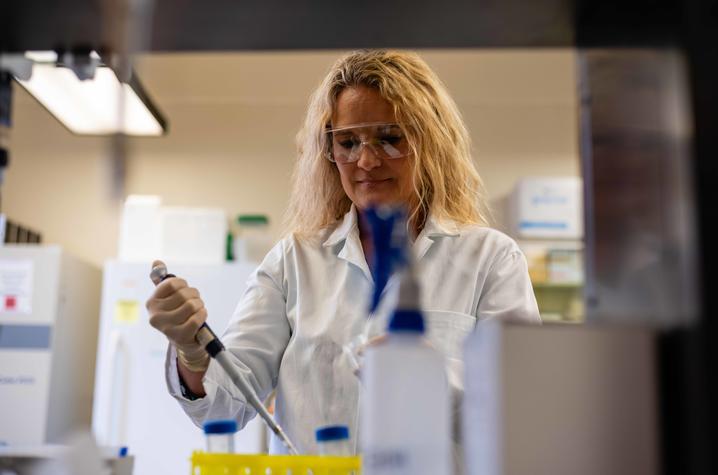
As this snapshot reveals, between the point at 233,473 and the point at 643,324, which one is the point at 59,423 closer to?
the point at 233,473

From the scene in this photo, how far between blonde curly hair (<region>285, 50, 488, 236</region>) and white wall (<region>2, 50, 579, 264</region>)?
2706mm

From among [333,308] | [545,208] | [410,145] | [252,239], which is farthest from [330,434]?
[545,208]

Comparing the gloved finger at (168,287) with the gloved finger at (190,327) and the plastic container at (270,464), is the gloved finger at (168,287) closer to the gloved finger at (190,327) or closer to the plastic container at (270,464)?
the gloved finger at (190,327)

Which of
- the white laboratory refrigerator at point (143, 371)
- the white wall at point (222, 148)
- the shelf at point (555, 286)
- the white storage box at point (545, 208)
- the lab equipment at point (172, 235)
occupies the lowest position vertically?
the white laboratory refrigerator at point (143, 371)

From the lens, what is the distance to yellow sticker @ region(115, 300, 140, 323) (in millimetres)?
3391

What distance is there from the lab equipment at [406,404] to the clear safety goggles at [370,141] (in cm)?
77

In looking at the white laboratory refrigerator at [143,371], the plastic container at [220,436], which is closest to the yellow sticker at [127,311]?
the white laboratory refrigerator at [143,371]

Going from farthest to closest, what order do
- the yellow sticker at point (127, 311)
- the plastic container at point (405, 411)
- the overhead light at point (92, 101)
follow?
the yellow sticker at point (127, 311)
the overhead light at point (92, 101)
the plastic container at point (405, 411)

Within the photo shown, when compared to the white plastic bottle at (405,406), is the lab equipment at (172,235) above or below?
above

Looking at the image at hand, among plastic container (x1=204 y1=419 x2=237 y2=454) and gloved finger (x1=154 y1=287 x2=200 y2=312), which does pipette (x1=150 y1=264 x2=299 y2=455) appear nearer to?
gloved finger (x1=154 y1=287 x2=200 y2=312)

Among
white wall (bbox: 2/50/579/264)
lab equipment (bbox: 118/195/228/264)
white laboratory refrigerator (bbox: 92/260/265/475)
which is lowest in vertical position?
white laboratory refrigerator (bbox: 92/260/265/475)

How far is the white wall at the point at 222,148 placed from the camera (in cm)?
417

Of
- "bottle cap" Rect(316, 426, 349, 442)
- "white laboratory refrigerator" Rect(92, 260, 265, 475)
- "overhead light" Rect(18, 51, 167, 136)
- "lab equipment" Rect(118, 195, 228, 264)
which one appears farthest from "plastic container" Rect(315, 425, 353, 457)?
"lab equipment" Rect(118, 195, 228, 264)

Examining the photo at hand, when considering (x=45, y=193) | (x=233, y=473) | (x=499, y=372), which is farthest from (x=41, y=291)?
(x=499, y=372)
